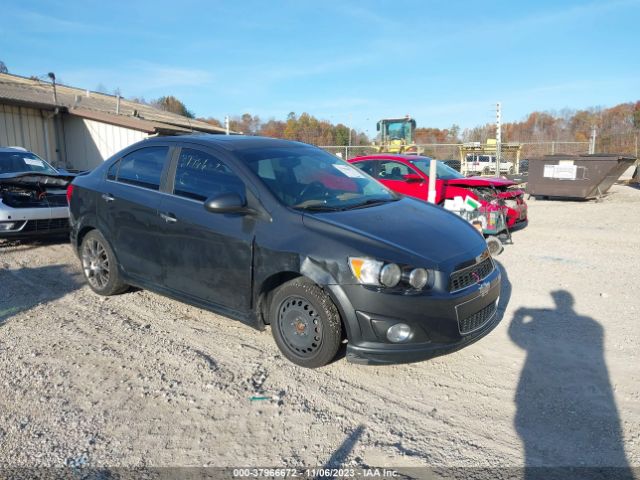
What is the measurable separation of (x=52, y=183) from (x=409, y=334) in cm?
658

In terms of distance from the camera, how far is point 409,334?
3291mm

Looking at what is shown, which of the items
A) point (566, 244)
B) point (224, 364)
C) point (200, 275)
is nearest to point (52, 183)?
point (200, 275)

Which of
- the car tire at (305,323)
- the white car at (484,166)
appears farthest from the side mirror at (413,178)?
the white car at (484,166)

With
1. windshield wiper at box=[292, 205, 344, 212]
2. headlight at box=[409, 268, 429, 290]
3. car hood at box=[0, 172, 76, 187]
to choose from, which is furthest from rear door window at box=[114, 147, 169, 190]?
car hood at box=[0, 172, 76, 187]

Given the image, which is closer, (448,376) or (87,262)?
(448,376)

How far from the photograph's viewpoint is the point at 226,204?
3695 millimetres

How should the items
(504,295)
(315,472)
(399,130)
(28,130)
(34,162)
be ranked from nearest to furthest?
1. (315,472)
2. (504,295)
3. (34,162)
4. (28,130)
5. (399,130)

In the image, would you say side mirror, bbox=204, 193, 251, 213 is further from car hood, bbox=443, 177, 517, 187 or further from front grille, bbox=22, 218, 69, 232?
car hood, bbox=443, 177, 517, 187

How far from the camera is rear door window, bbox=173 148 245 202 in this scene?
406 cm

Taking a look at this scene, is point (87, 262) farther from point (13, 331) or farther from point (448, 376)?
point (448, 376)

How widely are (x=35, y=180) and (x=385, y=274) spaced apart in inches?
254

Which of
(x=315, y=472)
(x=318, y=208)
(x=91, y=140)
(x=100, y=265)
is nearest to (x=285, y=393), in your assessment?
(x=315, y=472)

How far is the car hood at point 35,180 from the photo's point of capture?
23.6ft

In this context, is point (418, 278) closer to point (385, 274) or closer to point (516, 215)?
point (385, 274)
